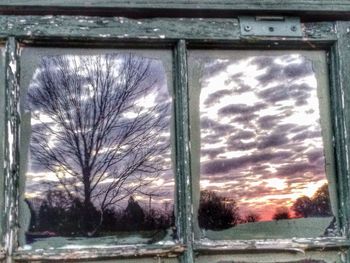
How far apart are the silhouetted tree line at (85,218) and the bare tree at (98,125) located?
21 mm

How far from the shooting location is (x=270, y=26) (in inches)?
66.2

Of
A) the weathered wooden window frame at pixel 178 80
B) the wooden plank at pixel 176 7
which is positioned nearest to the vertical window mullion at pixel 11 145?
the weathered wooden window frame at pixel 178 80

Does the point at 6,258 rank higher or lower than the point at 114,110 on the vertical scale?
lower

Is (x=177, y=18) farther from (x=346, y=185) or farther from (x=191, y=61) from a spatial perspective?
(x=346, y=185)

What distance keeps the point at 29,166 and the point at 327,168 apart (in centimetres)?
80

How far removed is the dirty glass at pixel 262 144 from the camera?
1.62 meters

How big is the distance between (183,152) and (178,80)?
20cm

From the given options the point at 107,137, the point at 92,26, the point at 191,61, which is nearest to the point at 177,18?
the point at 191,61

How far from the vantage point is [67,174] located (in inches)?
61.8

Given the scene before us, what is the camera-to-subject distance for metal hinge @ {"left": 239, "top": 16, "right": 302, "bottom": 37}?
1.67m

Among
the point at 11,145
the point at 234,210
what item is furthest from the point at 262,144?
the point at 11,145

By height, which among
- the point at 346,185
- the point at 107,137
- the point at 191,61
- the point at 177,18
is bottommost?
the point at 346,185

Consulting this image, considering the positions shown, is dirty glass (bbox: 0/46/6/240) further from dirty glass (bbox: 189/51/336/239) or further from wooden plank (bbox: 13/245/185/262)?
dirty glass (bbox: 189/51/336/239)

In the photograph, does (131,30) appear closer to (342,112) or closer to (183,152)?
(183,152)
